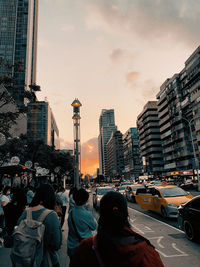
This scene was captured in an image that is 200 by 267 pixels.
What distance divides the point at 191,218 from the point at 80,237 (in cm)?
529

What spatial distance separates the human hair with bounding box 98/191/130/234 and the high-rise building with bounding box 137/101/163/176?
316 feet

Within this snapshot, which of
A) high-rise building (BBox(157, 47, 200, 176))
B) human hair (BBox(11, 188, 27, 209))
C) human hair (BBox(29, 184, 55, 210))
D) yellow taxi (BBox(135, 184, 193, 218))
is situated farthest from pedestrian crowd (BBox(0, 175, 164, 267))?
high-rise building (BBox(157, 47, 200, 176))

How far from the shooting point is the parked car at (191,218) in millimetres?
6830

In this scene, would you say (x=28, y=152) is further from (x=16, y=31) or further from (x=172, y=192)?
(x=16, y=31)

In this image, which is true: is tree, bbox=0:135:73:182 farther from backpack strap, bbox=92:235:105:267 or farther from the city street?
backpack strap, bbox=92:235:105:267

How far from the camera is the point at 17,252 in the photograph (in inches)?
104

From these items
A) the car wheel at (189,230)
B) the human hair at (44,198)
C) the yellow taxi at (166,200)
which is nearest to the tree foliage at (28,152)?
the yellow taxi at (166,200)

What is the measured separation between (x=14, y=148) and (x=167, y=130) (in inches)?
2904

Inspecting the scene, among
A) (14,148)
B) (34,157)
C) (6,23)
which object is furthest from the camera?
(6,23)

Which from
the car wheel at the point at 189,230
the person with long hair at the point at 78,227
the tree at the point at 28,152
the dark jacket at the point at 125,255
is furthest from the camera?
the tree at the point at 28,152

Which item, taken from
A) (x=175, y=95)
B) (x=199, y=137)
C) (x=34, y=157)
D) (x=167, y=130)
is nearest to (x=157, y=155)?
(x=167, y=130)

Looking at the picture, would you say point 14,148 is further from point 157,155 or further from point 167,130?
point 157,155

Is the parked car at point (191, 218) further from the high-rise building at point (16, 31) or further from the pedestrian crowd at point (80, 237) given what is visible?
the high-rise building at point (16, 31)

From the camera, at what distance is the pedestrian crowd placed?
59.6 inches
